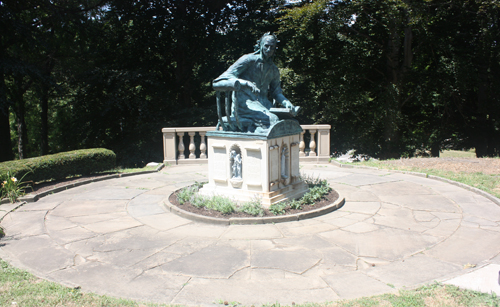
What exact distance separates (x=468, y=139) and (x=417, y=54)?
216 inches

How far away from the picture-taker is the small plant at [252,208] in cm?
603

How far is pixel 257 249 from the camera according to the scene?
15.7 ft

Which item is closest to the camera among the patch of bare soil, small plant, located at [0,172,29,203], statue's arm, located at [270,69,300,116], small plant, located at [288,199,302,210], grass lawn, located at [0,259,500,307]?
grass lawn, located at [0,259,500,307]

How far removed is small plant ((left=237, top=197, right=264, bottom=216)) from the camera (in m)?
6.03

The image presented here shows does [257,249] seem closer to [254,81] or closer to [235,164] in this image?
[235,164]

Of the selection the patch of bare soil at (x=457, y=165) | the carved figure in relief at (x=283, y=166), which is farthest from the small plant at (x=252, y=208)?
the patch of bare soil at (x=457, y=165)

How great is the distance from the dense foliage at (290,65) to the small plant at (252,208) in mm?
11083

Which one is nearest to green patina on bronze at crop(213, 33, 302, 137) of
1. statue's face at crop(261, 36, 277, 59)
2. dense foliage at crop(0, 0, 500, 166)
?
statue's face at crop(261, 36, 277, 59)

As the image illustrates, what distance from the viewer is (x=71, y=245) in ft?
16.4

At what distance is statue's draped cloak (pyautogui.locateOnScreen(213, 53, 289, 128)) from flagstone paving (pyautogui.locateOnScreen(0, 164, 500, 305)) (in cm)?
208

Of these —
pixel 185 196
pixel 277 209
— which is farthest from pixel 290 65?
pixel 277 209

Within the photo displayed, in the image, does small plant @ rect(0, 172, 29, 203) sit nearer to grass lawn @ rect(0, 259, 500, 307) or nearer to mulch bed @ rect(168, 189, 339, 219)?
mulch bed @ rect(168, 189, 339, 219)

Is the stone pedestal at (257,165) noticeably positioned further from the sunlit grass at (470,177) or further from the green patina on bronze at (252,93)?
the sunlit grass at (470,177)

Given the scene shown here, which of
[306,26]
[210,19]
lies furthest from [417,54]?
[210,19]
